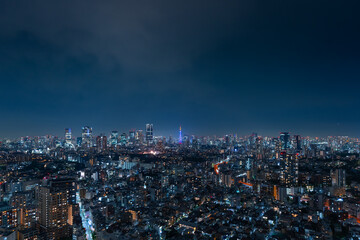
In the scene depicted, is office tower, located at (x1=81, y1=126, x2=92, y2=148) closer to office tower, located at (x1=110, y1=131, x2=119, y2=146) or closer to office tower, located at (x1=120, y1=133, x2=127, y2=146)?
office tower, located at (x1=110, y1=131, x2=119, y2=146)

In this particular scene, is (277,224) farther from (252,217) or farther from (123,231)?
(123,231)

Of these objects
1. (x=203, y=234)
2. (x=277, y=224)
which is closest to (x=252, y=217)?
(x=277, y=224)

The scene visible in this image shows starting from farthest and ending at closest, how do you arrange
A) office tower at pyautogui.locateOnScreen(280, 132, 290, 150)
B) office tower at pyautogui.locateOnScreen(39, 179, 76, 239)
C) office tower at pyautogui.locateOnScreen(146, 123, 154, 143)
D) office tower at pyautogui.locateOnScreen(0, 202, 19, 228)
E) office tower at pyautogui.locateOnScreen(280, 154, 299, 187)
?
1. office tower at pyautogui.locateOnScreen(146, 123, 154, 143)
2. office tower at pyautogui.locateOnScreen(280, 132, 290, 150)
3. office tower at pyautogui.locateOnScreen(280, 154, 299, 187)
4. office tower at pyautogui.locateOnScreen(0, 202, 19, 228)
5. office tower at pyautogui.locateOnScreen(39, 179, 76, 239)

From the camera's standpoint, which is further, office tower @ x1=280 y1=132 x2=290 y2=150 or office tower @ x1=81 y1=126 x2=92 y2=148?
office tower @ x1=81 y1=126 x2=92 y2=148

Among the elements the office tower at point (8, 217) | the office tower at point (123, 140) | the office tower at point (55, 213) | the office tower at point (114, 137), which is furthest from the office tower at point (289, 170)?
the office tower at point (114, 137)

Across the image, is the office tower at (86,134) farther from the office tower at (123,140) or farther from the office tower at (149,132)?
the office tower at (149,132)

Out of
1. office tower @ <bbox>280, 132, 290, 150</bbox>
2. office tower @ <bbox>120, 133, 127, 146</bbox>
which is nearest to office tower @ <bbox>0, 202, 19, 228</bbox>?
office tower @ <bbox>280, 132, 290, 150</bbox>
